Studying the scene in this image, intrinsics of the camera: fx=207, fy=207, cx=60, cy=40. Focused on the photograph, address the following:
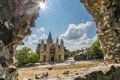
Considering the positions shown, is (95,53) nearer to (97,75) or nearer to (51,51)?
(51,51)

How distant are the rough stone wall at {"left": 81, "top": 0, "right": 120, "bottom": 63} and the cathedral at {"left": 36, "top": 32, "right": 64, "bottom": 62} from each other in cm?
9612

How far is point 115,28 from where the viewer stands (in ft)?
51.5

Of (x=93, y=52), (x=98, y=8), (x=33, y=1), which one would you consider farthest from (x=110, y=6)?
(x=93, y=52)

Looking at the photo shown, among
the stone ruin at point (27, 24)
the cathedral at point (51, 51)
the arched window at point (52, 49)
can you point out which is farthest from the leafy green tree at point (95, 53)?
the stone ruin at point (27, 24)

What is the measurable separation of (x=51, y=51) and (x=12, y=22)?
107242 mm

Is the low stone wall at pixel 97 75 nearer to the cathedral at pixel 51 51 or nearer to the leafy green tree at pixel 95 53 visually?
the leafy green tree at pixel 95 53

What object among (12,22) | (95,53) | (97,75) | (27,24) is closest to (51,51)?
(95,53)

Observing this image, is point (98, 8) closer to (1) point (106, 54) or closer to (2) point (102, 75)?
(1) point (106, 54)

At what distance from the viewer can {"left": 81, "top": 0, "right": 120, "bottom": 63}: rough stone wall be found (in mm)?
15577

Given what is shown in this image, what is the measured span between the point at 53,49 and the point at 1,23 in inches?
4373

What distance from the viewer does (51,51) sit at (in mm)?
123000

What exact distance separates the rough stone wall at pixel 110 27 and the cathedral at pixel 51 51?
96116 mm

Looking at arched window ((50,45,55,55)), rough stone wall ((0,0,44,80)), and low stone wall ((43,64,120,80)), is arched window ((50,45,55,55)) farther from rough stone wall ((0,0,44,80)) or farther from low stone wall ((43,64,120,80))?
low stone wall ((43,64,120,80))

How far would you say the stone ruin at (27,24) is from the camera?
47.5 ft
